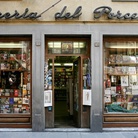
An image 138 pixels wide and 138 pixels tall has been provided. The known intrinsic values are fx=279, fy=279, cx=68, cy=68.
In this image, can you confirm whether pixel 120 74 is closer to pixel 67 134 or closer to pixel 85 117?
pixel 85 117

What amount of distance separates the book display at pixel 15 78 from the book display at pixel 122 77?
116 inches

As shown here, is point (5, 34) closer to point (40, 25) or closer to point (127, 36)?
point (40, 25)

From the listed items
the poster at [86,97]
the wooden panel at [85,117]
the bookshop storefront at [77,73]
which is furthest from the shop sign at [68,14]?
the wooden panel at [85,117]

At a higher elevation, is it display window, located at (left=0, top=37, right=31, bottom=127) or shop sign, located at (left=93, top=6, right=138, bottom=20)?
shop sign, located at (left=93, top=6, right=138, bottom=20)

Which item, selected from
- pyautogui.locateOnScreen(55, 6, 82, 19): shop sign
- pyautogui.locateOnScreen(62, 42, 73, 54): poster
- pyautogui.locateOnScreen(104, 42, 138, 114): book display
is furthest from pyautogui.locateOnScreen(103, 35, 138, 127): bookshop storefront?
pyautogui.locateOnScreen(55, 6, 82, 19): shop sign

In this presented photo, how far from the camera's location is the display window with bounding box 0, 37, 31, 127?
33.2 ft

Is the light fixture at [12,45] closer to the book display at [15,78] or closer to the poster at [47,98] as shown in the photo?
the book display at [15,78]

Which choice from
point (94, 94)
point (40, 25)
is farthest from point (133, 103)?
point (40, 25)

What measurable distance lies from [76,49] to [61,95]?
8.21m

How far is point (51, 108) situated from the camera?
10039 mm

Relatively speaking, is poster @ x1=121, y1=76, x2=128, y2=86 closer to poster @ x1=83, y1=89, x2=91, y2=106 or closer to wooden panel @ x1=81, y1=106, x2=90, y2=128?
poster @ x1=83, y1=89, x2=91, y2=106

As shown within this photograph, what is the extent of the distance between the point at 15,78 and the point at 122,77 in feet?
12.9

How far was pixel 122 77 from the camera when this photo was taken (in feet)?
33.8

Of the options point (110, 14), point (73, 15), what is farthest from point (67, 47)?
point (110, 14)
